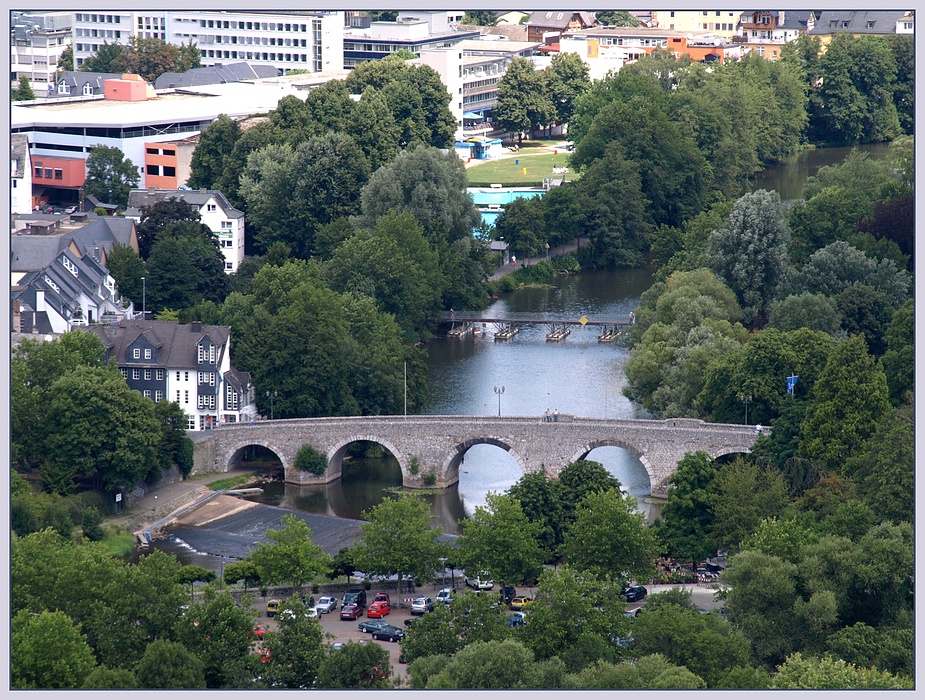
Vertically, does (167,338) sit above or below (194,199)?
below

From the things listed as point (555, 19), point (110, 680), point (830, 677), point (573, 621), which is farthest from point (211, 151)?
point (830, 677)

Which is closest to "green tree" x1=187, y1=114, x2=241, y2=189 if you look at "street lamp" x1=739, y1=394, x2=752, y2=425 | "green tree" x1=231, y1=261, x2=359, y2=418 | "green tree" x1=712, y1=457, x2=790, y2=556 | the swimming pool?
the swimming pool

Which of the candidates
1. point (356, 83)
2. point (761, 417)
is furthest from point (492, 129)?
point (761, 417)

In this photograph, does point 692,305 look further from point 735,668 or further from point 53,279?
point 735,668

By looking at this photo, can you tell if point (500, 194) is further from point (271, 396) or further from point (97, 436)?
point (97, 436)

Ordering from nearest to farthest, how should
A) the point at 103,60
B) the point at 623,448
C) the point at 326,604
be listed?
the point at 326,604, the point at 623,448, the point at 103,60

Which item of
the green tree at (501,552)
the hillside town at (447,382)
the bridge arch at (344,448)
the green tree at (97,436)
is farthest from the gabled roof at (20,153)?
the green tree at (501,552)
